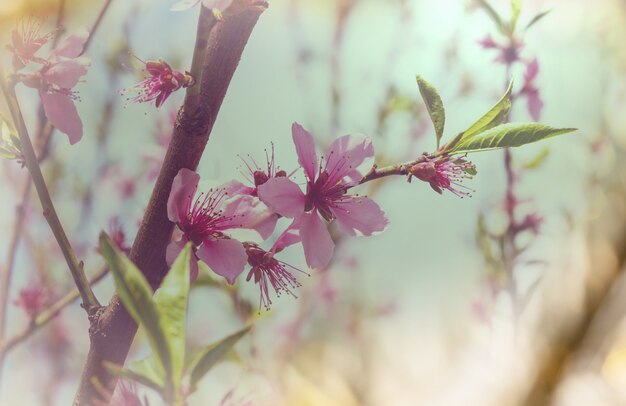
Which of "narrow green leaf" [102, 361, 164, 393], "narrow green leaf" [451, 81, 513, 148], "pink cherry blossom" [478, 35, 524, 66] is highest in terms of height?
"pink cherry blossom" [478, 35, 524, 66]

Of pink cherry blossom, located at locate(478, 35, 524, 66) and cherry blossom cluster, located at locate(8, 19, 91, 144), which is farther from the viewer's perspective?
pink cherry blossom, located at locate(478, 35, 524, 66)

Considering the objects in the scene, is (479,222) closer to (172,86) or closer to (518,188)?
(518,188)

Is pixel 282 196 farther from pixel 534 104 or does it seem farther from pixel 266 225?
pixel 534 104

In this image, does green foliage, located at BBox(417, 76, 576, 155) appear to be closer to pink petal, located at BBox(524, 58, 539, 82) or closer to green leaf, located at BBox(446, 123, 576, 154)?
green leaf, located at BBox(446, 123, 576, 154)

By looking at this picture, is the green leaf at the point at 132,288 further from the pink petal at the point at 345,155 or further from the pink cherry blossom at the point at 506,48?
the pink cherry blossom at the point at 506,48

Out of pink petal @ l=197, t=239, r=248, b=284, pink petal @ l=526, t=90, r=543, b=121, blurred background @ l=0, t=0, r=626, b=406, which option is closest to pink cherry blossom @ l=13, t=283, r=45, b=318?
blurred background @ l=0, t=0, r=626, b=406

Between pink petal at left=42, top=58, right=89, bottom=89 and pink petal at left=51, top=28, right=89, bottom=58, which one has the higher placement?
Answer: pink petal at left=51, top=28, right=89, bottom=58

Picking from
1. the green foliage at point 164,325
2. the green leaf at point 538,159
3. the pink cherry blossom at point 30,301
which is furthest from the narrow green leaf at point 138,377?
the green leaf at point 538,159

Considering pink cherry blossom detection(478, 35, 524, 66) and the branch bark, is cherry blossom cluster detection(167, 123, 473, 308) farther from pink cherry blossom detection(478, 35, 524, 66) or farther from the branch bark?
pink cherry blossom detection(478, 35, 524, 66)
